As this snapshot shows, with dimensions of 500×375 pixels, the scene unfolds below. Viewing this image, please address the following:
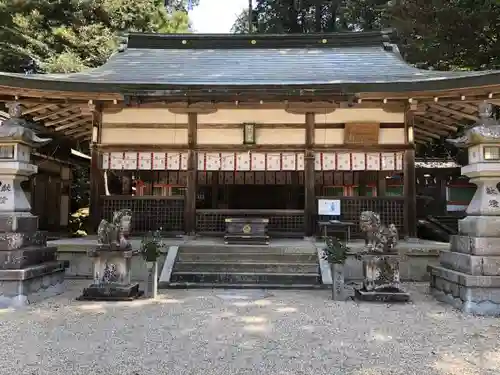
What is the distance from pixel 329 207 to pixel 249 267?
3.09m

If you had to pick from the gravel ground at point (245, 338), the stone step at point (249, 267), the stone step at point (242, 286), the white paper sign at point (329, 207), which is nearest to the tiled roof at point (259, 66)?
the white paper sign at point (329, 207)

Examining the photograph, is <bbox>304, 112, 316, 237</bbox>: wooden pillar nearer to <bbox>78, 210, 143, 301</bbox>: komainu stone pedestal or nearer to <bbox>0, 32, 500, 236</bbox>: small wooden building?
<bbox>0, 32, 500, 236</bbox>: small wooden building

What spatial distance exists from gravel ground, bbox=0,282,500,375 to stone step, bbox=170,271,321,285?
1.09 metres

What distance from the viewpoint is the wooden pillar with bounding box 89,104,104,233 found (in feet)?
34.2

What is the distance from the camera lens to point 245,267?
8359 millimetres

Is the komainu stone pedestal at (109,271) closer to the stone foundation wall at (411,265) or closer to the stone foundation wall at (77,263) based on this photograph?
the stone foundation wall at (77,263)

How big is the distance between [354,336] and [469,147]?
13.3ft

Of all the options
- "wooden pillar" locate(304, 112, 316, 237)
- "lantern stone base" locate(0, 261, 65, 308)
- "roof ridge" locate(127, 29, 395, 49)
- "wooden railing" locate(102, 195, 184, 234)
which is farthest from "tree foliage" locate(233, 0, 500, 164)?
"lantern stone base" locate(0, 261, 65, 308)

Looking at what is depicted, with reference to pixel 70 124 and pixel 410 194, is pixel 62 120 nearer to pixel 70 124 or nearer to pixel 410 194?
pixel 70 124

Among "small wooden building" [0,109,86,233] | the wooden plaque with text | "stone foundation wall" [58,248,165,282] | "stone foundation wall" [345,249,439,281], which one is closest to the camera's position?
"stone foundation wall" [345,249,439,281]

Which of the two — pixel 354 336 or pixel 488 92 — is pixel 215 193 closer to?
pixel 488 92

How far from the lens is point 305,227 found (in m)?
10.6

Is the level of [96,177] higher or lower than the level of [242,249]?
higher

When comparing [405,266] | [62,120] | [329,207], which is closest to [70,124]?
[62,120]
